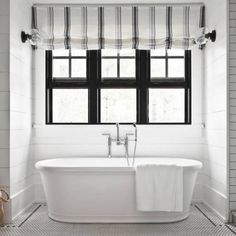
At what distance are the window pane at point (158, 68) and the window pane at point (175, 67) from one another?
86 millimetres

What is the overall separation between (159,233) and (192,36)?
2.70 meters

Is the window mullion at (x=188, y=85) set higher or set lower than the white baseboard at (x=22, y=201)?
higher

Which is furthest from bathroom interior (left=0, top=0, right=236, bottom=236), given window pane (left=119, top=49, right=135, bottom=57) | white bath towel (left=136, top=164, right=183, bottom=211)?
white bath towel (left=136, top=164, right=183, bottom=211)

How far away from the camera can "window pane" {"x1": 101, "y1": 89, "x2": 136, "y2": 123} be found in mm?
5332

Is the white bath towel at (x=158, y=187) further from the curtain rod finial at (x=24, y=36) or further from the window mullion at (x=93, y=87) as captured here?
the curtain rod finial at (x=24, y=36)

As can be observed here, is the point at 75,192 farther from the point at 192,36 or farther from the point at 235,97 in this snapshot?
the point at 192,36

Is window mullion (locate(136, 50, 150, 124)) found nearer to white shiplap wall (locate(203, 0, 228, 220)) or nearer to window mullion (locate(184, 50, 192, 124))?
window mullion (locate(184, 50, 192, 124))

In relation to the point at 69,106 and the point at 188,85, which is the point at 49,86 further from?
the point at 188,85

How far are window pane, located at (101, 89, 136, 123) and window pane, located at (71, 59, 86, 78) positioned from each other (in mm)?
380

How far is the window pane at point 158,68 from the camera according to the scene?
209 inches

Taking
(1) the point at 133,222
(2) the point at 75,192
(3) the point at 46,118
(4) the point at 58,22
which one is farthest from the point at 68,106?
(1) the point at 133,222

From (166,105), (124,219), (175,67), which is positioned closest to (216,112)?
(166,105)

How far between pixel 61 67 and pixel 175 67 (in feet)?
5.30

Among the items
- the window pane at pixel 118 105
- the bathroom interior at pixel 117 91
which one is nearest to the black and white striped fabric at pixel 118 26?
the bathroom interior at pixel 117 91
